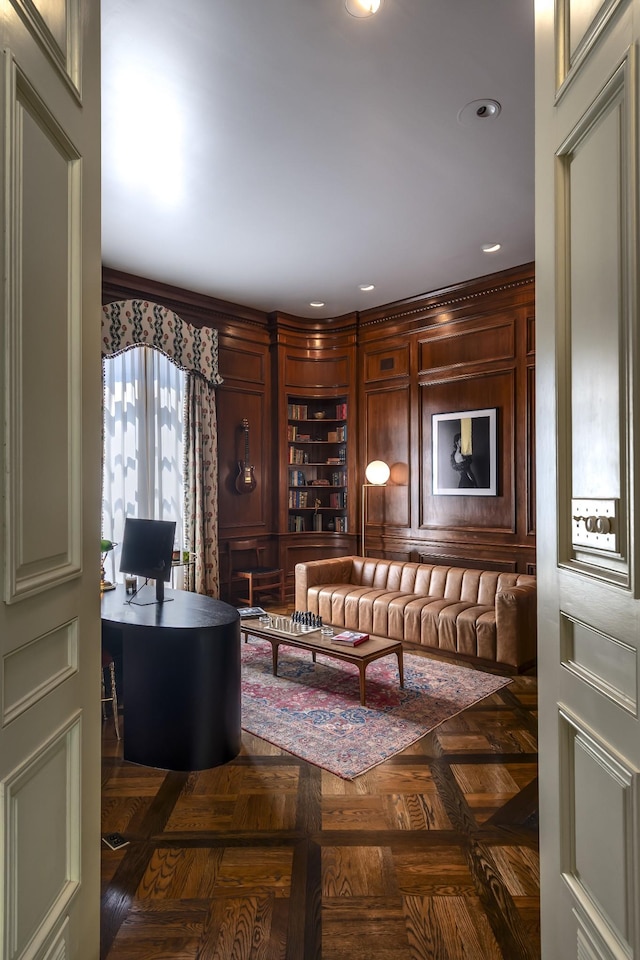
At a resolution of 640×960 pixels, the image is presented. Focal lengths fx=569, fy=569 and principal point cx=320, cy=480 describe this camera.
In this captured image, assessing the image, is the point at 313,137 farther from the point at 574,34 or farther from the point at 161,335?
the point at 161,335

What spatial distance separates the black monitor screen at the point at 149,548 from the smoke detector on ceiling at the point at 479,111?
2.64m

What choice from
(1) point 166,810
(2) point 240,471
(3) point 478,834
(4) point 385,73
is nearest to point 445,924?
(3) point 478,834

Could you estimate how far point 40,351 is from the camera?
110 cm

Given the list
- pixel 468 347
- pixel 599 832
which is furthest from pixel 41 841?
pixel 468 347

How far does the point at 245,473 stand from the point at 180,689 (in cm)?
365

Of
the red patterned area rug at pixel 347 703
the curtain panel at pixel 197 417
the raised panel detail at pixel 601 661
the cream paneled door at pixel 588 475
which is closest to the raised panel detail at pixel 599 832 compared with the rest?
the cream paneled door at pixel 588 475

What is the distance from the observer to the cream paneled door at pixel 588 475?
3.21ft

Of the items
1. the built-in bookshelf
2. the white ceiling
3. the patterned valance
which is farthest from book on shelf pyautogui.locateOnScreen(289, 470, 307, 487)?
the white ceiling

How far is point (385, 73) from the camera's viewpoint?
2.66 metres

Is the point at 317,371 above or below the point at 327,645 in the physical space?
above

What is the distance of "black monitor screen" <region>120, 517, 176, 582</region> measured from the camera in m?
3.09

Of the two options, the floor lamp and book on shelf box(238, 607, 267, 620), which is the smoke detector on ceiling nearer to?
book on shelf box(238, 607, 267, 620)

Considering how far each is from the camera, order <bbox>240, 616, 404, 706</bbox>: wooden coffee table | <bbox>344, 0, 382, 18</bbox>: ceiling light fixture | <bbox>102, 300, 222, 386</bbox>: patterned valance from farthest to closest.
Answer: <bbox>102, 300, 222, 386</bbox>: patterned valance, <bbox>240, 616, 404, 706</bbox>: wooden coffee table, <bbox>344, 0, 382, 18</bbox>: ceiling light fixture

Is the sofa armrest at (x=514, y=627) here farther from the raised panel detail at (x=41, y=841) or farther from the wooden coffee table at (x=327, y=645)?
the raised panel detail at (x=41, y=841)
